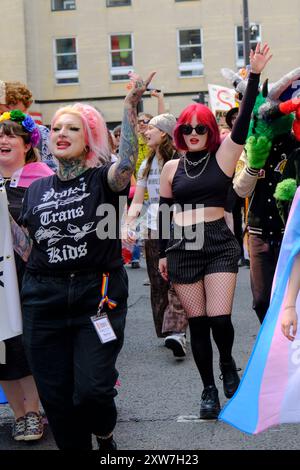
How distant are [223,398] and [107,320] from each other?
1.71 m

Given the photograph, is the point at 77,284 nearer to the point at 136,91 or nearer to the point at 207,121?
the point at 136,91

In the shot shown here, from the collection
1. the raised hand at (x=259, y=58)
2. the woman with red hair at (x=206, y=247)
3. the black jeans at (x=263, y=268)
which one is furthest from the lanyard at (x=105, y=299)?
the black jeans at (x=263, y=268)

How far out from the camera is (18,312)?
406cm

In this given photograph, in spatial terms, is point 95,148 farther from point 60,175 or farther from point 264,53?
point 264,53

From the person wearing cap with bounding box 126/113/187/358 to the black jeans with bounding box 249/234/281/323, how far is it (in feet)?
4.45

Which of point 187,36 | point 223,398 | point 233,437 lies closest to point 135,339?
point 223,398

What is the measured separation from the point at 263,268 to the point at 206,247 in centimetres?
54

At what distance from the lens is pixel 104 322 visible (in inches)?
142

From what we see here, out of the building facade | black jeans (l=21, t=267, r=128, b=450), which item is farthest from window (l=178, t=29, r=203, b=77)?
black jeans (l=21, t=267, r=128, b=450)

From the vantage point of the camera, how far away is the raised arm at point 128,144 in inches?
140

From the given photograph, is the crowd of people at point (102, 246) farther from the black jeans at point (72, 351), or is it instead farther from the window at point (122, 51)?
the window at point (122, 51)

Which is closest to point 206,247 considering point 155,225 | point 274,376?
point 274,376

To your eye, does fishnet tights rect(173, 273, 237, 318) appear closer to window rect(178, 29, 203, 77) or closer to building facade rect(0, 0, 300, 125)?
building facade rect(0, 0, 300, 125)

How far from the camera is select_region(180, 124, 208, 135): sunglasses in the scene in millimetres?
4703
